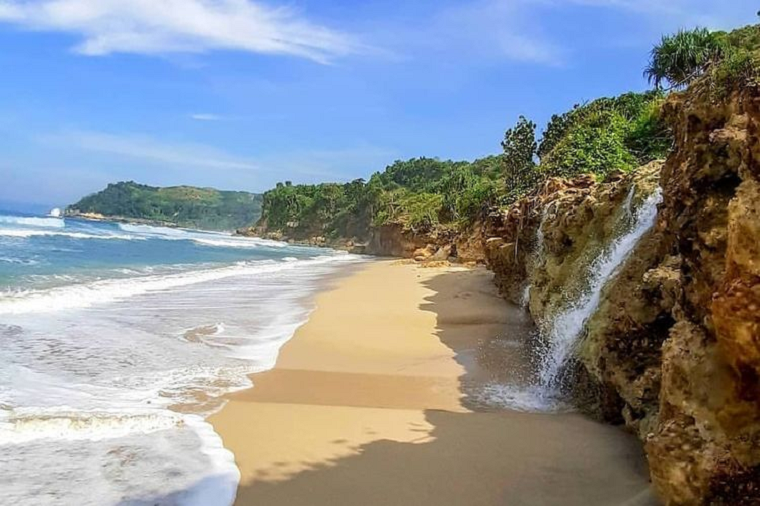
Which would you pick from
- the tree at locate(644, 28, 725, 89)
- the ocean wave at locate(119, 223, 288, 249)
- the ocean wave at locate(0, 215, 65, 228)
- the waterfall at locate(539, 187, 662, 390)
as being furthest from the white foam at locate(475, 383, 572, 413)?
the ocean wave at locate(0, 215, 65, 228)

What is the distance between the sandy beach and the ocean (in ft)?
1.50

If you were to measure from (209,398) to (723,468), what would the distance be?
6.29 m

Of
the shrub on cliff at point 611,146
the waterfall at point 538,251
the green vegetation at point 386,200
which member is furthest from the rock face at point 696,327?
the green vegetation at point 386,200

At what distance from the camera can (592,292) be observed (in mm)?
9086

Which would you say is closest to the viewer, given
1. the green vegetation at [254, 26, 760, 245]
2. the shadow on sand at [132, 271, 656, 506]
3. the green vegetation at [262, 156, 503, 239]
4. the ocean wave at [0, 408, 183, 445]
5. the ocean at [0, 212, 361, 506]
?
the shadow on sand at [132, 271, 656, 506]

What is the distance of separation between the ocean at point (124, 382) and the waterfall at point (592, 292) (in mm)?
4562

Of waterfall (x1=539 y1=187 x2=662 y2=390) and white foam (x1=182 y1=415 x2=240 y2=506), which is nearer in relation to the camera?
white foam (x1=182 y1=415 x2=240 y2=506)

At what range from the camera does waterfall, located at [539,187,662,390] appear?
8.45 m

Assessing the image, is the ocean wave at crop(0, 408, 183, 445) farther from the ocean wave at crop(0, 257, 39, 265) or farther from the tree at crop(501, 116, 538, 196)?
the tree at crop(501, 116, 538, 196)

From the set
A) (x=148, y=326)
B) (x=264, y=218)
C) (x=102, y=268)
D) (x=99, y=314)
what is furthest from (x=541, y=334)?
(x=264, y=218)

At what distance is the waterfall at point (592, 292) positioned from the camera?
8.45 meters

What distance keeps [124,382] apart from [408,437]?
4.57m

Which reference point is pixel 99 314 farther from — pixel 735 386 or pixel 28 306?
pixel 735 386

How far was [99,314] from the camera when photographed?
14672 millimetres
